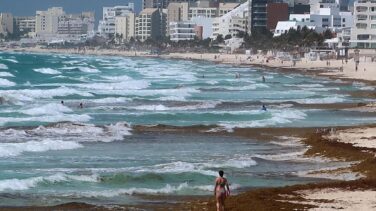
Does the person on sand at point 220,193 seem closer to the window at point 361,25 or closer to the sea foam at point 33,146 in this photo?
the sea foam at point 33,146

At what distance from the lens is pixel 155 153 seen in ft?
87.7

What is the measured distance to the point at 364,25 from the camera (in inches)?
4353

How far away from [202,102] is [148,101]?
3.61 m

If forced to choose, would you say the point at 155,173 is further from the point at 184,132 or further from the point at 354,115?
the point at 354,115

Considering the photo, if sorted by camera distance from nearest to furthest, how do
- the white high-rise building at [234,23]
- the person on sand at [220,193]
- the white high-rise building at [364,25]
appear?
the person on sand at [220,193] → the white high-rise building at [364,25] → the white high-rise building at [234,23]

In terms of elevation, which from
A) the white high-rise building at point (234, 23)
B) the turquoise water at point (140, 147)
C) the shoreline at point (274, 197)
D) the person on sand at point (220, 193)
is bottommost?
the turquoise water at point (140, 147)

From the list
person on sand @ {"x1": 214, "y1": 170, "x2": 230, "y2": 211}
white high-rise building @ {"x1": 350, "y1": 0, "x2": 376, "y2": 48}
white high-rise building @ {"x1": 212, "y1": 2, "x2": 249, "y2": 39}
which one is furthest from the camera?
white high-rise building @ {"x1": 212, "y1": 2, "x2": 249, "y2": 39}

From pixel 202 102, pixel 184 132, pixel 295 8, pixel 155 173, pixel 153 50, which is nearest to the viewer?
pixel 155 173

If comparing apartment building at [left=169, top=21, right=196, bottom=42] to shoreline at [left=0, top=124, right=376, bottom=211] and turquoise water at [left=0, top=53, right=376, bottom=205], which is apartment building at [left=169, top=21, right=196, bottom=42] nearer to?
turquoise water at [left=0, top=53, right=376, bottom=205]

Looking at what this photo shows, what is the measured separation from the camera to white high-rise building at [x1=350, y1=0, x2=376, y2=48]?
110 metres

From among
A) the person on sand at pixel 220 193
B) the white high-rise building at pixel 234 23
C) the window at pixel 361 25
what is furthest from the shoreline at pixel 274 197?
the white high-rise building at pixel 234 23

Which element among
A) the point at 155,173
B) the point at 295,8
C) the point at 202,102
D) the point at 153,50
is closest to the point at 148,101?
the point at 202,102

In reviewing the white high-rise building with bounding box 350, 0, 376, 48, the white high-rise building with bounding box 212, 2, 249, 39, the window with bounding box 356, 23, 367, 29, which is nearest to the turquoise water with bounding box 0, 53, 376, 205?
the white high-rise building with bounding box 350, 0, 376, 48

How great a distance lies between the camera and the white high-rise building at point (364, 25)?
110 metres
